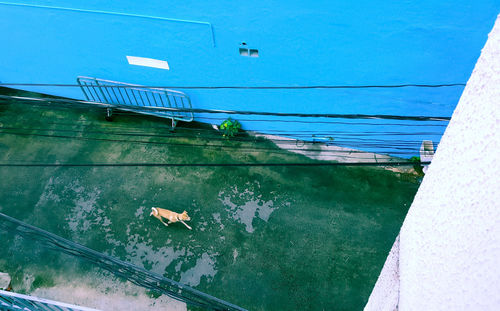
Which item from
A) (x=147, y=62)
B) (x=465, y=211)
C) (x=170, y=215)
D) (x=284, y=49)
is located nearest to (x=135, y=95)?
(x=147, y=62)

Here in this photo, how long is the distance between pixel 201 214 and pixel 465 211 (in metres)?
6.23

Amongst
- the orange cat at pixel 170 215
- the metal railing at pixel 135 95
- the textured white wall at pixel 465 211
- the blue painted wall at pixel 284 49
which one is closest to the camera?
the textured white wall at pixel 465 211

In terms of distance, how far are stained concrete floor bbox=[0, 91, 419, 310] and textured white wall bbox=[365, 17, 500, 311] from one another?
206 inches

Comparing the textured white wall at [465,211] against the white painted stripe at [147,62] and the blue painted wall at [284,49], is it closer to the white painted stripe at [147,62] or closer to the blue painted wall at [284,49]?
the blue painted wall at [284,49]

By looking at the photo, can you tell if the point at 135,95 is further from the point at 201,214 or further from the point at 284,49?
the point at 284,49

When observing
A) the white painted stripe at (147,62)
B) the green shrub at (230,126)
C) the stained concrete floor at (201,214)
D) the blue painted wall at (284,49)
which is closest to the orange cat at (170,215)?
the stained concrete floor at (201,214)

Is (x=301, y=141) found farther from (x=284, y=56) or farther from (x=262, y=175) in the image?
(x=284, y=56)

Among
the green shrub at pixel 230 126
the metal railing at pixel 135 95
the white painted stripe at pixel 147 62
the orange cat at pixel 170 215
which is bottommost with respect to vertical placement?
the orange cat at pixel 170 215

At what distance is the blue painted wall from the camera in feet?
16.3

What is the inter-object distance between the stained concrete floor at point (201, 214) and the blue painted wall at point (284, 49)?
3.34 ft

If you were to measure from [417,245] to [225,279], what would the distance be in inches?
214

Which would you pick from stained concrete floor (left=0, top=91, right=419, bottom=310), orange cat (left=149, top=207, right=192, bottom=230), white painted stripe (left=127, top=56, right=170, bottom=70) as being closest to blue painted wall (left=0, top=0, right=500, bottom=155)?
white painted stripe (left=127, top=56, right=170, bottom=70)

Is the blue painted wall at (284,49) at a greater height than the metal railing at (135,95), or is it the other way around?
the blue painted wall at (284,49)

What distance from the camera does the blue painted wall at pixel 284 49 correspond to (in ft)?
16.3
